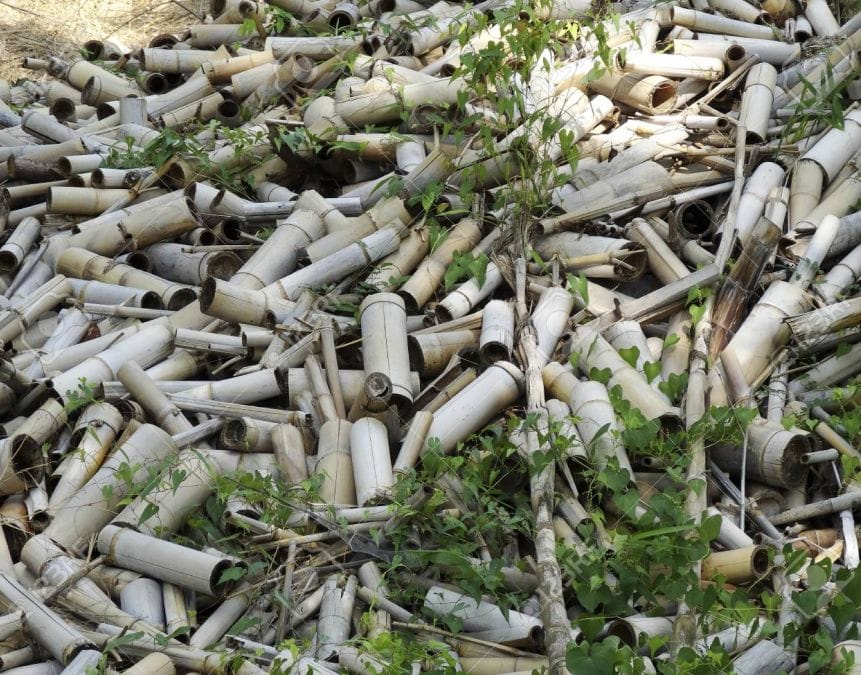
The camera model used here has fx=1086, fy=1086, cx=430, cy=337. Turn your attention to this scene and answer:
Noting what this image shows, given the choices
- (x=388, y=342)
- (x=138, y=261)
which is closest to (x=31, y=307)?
(x=138, y=261)

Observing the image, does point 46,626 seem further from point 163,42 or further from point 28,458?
point 163,42

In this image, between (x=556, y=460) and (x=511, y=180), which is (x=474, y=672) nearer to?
(x=556, y=460)

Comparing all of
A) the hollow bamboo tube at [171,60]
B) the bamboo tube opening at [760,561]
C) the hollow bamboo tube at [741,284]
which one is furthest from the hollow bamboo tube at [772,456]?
the hollow bamboo tube at [171,60]

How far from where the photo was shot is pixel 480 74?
205 inches

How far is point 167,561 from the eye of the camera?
12.1ft

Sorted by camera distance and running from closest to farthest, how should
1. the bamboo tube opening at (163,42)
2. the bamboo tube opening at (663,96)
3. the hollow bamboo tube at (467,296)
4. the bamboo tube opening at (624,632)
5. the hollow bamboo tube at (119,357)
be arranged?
the bamboo tube opening at (624,632) < the hollow bamboo tube at (119,357) < the hollow bamboo tube at (467,296) < the bamboo tube opening at (663,96) < the bamboo tube opening at (163,42)

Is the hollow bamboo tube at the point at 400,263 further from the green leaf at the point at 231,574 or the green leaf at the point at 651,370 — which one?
the green leaf at the point at 231,574

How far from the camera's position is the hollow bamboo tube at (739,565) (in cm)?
352

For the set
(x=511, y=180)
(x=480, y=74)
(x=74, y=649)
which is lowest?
(x=74, y=649)

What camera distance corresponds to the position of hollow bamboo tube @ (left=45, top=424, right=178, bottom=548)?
3943mm

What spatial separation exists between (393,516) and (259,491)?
486 mm

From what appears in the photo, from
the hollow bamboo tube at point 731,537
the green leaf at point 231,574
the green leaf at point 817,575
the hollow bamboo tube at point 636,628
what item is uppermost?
the green leaf at point 231,574

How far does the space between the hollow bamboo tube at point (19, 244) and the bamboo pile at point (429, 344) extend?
0.06 ft

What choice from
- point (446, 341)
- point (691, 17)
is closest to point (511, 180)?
point (446, 341)
